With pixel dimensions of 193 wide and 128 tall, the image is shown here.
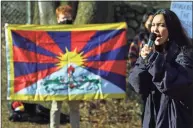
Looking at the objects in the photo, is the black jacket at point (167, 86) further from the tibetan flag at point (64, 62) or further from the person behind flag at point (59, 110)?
the tibetan flag at point (64, 62)

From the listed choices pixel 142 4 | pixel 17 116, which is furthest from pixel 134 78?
pixel 142 4

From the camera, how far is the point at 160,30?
137 inches

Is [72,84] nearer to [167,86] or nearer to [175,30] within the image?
[175,30]

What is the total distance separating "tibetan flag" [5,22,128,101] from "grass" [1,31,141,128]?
0.86 meters

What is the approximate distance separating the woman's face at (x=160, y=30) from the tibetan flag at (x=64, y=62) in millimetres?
2954

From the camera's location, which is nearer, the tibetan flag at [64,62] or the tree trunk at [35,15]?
the tibetan flag at [64,62]

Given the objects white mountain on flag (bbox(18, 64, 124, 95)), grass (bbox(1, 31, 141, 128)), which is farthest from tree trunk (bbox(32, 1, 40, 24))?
white mountain on flag (bbox(18, 64, 124, 95))

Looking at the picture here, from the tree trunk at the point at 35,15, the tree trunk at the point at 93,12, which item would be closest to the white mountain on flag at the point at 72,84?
the tree trunk at the point at 93,12

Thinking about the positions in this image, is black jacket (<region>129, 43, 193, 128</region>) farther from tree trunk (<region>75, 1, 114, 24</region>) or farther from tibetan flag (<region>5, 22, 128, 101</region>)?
tree trunk (<region>75, 1, 114, 24</region>)

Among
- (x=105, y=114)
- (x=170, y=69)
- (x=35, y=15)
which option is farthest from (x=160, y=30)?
(x=35, y=15)

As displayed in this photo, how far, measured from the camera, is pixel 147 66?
11.3 feet

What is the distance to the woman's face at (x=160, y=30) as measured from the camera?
346 centimetres

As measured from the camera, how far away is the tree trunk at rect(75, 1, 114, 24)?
837 cm

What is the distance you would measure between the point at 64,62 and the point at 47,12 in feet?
9.60
